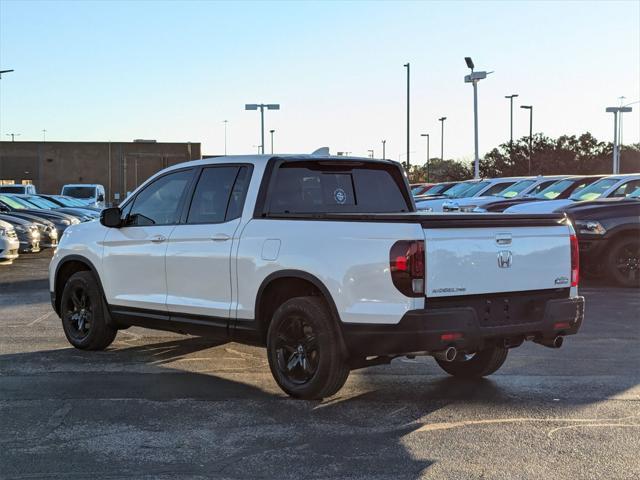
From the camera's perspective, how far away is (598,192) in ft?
51.4

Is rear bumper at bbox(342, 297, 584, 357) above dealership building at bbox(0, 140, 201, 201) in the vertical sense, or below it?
below

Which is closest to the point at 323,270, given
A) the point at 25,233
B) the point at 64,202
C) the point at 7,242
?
the point at 7,242

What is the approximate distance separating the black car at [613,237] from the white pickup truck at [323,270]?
21.4ft

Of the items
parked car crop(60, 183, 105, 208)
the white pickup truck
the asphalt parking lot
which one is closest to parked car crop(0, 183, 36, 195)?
parked car crop(60, 183, 105, 208)

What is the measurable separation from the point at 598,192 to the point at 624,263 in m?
3.00

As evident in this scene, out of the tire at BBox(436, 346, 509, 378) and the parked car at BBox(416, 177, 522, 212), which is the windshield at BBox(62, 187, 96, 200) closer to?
the parked car at BBox(416, 177, 522, 212)

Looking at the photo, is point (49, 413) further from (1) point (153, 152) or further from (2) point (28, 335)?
(1) point (153, 152)

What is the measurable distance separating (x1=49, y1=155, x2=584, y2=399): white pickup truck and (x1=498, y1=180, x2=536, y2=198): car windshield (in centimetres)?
1375

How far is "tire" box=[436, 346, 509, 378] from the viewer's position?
670 centimetres

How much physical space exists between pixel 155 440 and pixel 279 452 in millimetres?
832

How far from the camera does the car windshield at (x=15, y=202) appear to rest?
24681 millimetres

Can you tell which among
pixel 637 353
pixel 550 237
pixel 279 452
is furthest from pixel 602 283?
pixel 279 452

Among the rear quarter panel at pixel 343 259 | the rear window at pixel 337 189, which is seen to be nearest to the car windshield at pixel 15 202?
the rear window at pixel 337 189

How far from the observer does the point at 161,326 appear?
23.5ft
